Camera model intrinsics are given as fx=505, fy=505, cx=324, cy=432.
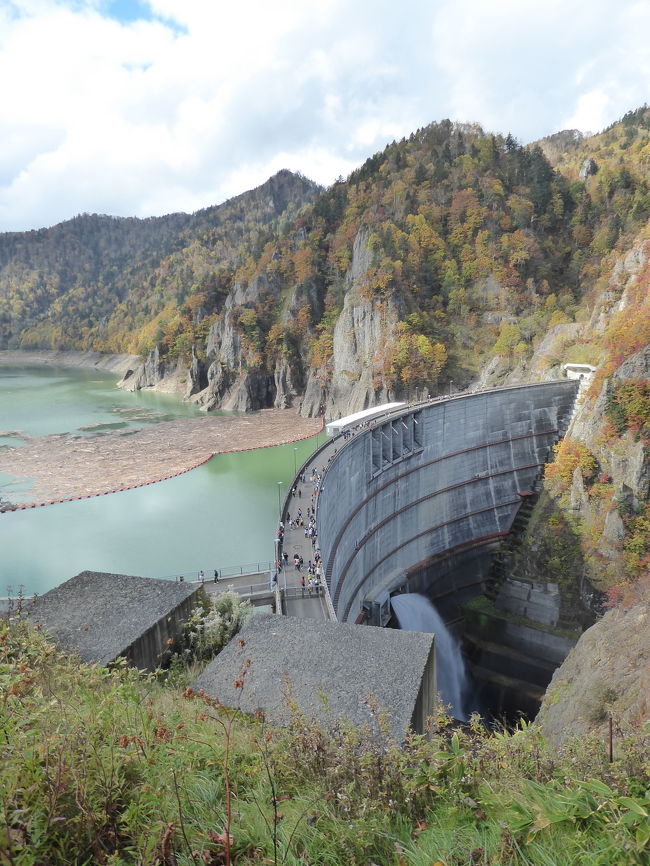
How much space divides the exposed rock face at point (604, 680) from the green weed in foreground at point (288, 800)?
9.54 meters

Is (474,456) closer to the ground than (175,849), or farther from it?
closer to the ground

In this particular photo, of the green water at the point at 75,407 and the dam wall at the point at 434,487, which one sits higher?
the green water at the point at 75,407

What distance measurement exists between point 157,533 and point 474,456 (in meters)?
21.1

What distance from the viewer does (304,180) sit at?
19512 cm

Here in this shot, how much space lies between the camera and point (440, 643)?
25.7 metres

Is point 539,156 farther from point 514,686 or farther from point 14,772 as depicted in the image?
point 14,772

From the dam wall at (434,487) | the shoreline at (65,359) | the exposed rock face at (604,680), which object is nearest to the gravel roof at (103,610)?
the exposed rock face at (604,680)

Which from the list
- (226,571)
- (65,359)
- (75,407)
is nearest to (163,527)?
(226,571)

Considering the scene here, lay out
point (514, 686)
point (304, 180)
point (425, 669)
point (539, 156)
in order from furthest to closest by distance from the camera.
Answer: point (304, 180)
point (539, 156)
point (514, 686)
point (425, 669)

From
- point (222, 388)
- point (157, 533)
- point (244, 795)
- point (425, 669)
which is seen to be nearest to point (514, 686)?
point (425, 669)

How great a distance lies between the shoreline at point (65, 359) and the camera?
433ft

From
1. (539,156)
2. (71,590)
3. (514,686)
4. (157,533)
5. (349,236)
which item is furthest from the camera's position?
(349,236)

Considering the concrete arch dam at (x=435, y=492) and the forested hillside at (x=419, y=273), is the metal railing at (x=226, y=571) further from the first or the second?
the forested hillside at (x=419, y=273)

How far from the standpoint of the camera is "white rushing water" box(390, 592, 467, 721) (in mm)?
23922
